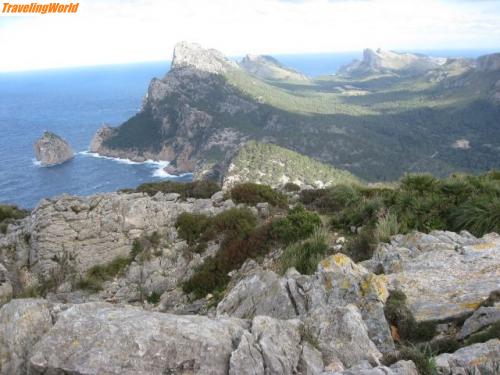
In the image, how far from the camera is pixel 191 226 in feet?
54.9

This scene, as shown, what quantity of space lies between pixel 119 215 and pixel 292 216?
9.36m

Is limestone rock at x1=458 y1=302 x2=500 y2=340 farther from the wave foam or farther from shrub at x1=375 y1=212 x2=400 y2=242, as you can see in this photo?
the wave foam

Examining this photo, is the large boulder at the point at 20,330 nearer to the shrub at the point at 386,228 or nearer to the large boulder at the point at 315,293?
the large boulder at the point at 315,293

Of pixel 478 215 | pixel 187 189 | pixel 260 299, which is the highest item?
pixel 478 215

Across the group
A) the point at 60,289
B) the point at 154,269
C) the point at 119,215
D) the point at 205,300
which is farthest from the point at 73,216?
the point at 205,300

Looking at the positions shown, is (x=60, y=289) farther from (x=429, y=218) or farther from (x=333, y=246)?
(x=429, y=218)

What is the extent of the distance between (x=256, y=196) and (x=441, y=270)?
11.4 metres

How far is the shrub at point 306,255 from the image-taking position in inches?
391

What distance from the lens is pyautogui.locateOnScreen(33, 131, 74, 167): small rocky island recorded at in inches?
5984

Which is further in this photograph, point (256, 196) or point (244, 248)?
point (256, 196)

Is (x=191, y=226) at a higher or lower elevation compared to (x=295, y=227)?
lower

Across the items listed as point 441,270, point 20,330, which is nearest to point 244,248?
point 441,270

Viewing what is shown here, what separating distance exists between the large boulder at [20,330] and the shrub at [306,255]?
18.5ft

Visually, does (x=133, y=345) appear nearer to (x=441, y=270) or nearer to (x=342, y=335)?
(x=342, y=335)
